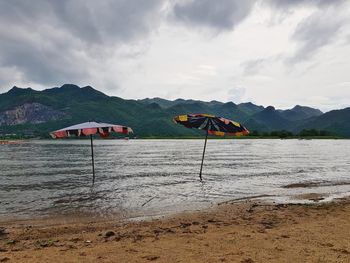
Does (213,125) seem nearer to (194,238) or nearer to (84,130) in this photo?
(84,130)

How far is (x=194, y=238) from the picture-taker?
33.2 feet

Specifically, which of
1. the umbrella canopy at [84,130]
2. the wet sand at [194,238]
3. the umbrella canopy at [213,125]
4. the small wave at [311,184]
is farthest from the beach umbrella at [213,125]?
the wet sand at [194,238]

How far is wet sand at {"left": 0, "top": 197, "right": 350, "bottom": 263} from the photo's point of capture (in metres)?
8.38

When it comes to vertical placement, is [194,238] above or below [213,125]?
below

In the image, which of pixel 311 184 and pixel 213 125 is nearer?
pixel 213 125

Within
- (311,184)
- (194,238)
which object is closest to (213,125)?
(311,184)

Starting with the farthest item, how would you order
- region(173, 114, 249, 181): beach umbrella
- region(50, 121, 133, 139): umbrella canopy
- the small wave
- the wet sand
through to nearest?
the small wave
region(173, 114, 249, 181): beach umbrella
region(50, 121, 133, 139): umbrella canopy
the wet sand

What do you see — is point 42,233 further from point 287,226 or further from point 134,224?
point 287,226

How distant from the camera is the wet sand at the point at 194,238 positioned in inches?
330

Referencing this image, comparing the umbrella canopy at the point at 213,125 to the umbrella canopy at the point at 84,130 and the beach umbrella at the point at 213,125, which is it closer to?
the beach umbrella at the point at 213,125

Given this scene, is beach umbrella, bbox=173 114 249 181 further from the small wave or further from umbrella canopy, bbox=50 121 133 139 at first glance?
the small wave

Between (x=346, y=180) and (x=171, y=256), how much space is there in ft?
79.0

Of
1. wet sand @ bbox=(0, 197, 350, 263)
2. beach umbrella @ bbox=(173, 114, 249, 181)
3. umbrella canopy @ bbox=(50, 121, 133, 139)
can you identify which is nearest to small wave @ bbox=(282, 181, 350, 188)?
beach umbrella @ bbox=(173, 114, 249, 181)

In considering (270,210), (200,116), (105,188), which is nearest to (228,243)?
(270,210)
